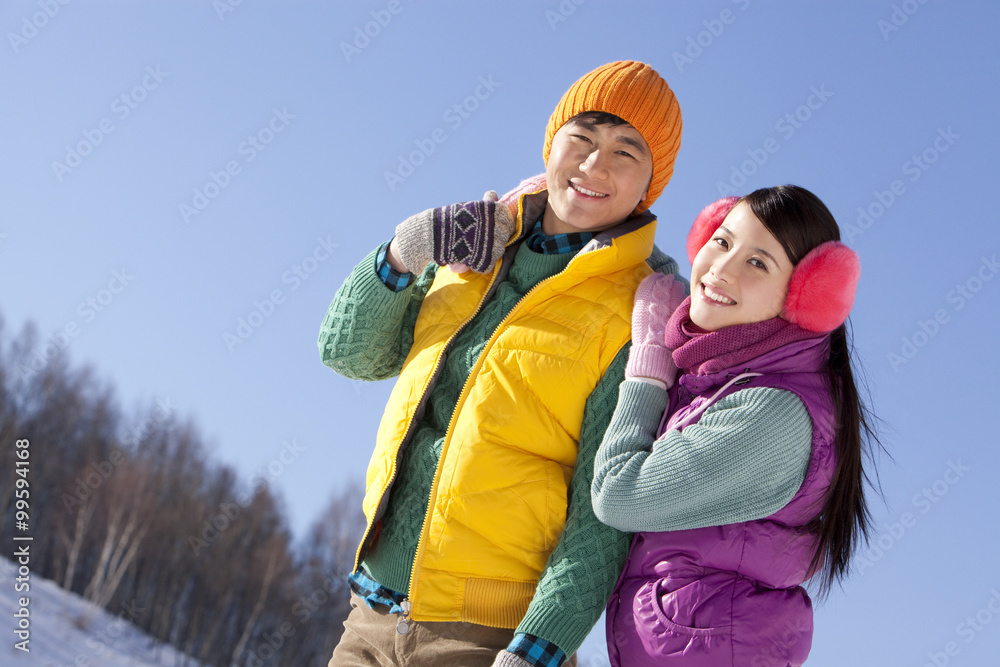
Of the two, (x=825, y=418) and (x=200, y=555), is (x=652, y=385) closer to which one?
(x=825, y=418)

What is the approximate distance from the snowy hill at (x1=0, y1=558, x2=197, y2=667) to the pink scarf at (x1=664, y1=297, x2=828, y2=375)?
15453mm

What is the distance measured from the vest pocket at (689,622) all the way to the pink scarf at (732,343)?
54cm

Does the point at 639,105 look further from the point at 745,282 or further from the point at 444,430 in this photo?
the point at 444,430

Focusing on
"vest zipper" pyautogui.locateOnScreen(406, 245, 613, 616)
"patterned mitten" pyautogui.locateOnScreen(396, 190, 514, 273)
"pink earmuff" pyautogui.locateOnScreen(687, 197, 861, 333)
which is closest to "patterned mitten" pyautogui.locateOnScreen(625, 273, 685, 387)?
"vest zipper" pyautogui.locateOnScreen(406, 245, 613, 616)

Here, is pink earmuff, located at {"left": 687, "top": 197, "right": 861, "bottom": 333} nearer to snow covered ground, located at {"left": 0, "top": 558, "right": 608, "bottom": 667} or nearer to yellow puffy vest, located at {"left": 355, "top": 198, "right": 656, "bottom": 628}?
yellow puffy vest, located at {"left": 355, "top": 198, "right": 656, "bottom": 628}

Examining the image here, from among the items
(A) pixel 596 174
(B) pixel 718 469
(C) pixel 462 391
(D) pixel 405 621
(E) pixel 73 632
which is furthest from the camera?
(E) pixel 73 632

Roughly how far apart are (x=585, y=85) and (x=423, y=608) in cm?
162

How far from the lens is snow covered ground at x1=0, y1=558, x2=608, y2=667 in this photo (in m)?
15.6

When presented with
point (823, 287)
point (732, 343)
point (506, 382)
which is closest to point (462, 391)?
point (506, 382)

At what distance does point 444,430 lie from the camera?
2535mm

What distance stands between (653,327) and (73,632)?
1836 cm

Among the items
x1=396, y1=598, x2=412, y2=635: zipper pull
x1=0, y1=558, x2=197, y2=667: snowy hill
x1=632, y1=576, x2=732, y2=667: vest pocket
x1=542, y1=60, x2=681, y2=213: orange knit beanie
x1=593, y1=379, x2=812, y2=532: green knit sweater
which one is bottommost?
x1=0, y1=558, x2=197, y2=667: snowy hill

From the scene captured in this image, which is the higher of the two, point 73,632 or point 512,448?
point 512,448

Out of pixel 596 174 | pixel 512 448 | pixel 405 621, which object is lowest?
pixel 405 621
